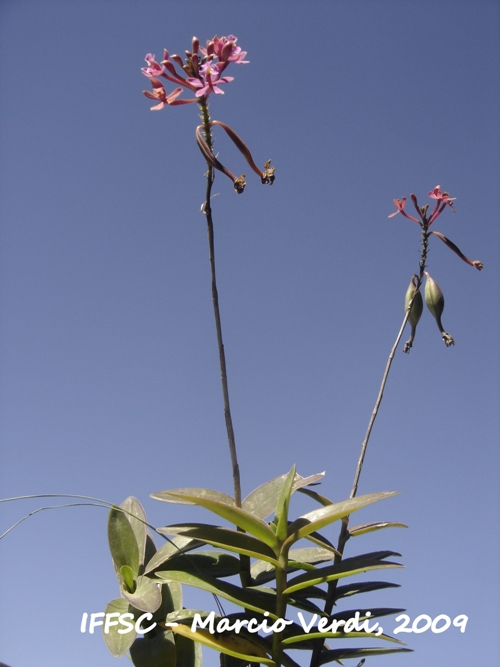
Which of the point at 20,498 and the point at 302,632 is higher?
the point at 20,498

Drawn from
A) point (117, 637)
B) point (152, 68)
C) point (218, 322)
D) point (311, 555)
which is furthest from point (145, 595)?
point (152, 68)

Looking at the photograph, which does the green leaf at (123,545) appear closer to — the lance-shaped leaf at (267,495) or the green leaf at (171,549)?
the green leaf at (171,549)

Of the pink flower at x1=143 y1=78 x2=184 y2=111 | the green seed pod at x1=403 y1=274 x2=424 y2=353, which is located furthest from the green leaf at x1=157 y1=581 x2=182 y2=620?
the pink flower at x1=143 y1=78 x2=184 y2=111

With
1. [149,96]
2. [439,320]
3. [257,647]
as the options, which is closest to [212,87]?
[149,96]

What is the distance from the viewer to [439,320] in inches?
54.3

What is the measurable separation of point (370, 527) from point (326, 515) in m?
0.16

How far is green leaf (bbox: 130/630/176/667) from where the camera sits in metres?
1.06

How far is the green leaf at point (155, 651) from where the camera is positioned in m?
1.06

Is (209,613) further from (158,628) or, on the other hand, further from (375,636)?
(375,636)

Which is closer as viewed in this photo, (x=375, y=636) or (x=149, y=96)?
(x=375, y=636)

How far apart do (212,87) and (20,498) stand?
0.69 metres

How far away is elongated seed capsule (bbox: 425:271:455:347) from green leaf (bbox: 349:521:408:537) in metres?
0.40

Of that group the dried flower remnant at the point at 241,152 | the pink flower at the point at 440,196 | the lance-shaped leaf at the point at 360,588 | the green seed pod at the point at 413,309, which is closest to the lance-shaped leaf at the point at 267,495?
the lance-shaped leaf at the point at 360,588

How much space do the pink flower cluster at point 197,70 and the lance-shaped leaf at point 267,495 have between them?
24.5 inches
